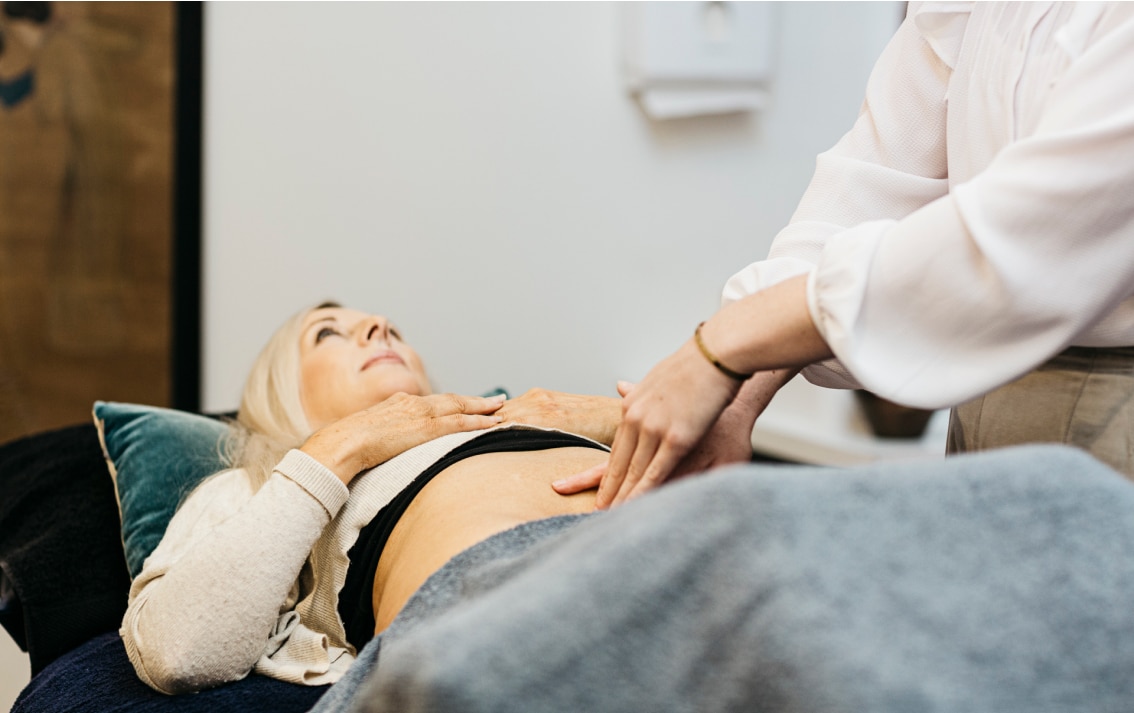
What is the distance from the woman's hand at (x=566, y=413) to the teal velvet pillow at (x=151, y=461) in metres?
0.52

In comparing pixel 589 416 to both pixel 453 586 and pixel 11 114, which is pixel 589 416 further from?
pixel 11 114

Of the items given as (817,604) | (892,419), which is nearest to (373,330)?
(817,604)

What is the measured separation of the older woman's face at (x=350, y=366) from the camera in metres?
1.66

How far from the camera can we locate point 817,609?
620mm

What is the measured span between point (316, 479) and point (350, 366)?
0.44m

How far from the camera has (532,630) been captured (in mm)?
648

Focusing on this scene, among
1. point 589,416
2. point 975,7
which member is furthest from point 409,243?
point 975,7

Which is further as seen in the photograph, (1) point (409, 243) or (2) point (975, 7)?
(1) point (409, 243)

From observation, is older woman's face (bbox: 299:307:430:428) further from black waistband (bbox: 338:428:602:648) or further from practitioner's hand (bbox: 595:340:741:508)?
practitioner's hand (bbox: 595:340:741:508)

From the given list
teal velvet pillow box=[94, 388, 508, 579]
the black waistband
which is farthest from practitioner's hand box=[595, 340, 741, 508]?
teal velvet pillow box=[94, 388, 508, 579]

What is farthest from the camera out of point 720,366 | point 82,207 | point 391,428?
point 82,207

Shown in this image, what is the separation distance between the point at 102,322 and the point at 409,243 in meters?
0.79

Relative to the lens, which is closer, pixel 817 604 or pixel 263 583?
pixel 817 604

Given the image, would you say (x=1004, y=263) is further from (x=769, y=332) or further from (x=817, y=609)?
(x=817, y=609)
